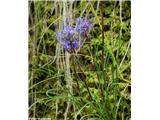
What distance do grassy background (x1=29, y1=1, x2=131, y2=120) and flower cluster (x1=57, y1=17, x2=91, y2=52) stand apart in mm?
19

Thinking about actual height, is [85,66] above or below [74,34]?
below

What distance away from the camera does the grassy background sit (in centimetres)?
158

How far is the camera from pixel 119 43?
159 centimetres

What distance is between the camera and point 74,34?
1608 mm

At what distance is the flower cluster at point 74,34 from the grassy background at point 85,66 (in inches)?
0.8

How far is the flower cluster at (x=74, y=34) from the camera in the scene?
1606 mm

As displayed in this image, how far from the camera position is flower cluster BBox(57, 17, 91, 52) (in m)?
1.61

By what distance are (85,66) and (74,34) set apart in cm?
11
